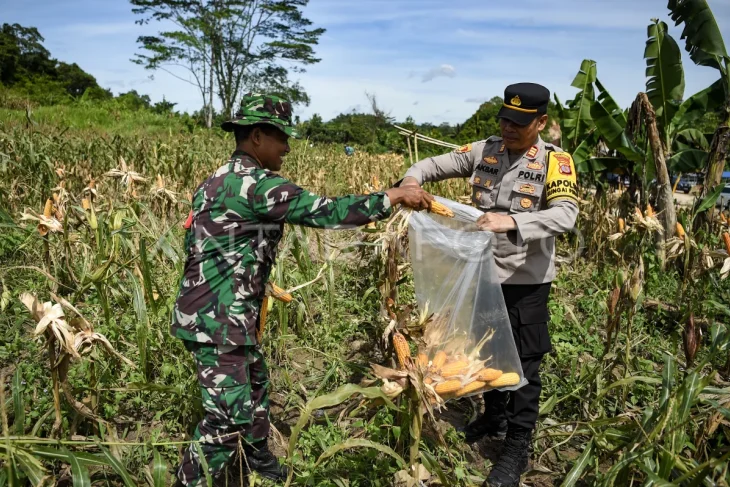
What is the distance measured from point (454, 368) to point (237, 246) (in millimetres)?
1031

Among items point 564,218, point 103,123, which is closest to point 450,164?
Answer: point 564,218

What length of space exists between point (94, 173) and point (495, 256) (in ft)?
14.9

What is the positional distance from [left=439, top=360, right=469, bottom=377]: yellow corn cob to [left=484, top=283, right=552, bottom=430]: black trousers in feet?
1.15

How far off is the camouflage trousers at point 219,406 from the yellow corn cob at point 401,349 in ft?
2.02

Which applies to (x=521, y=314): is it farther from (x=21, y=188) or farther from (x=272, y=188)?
(x=21, y=188)

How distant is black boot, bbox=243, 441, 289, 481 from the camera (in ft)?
7.59

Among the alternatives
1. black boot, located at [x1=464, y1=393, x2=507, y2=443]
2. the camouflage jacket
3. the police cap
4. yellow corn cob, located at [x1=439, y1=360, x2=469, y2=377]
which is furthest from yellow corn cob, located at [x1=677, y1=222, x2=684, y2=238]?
the camouflage jacket

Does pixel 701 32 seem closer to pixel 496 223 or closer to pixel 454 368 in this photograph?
pixel 496 223

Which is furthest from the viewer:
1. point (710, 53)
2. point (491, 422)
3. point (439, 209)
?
point (710, 53)

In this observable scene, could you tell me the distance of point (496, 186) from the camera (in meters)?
2.49

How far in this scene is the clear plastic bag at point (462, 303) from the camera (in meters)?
2.31

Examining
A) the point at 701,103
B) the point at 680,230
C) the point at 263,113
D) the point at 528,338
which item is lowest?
the point at 528,338

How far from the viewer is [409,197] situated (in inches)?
82.7

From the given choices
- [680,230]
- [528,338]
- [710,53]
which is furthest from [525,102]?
[710,53]
